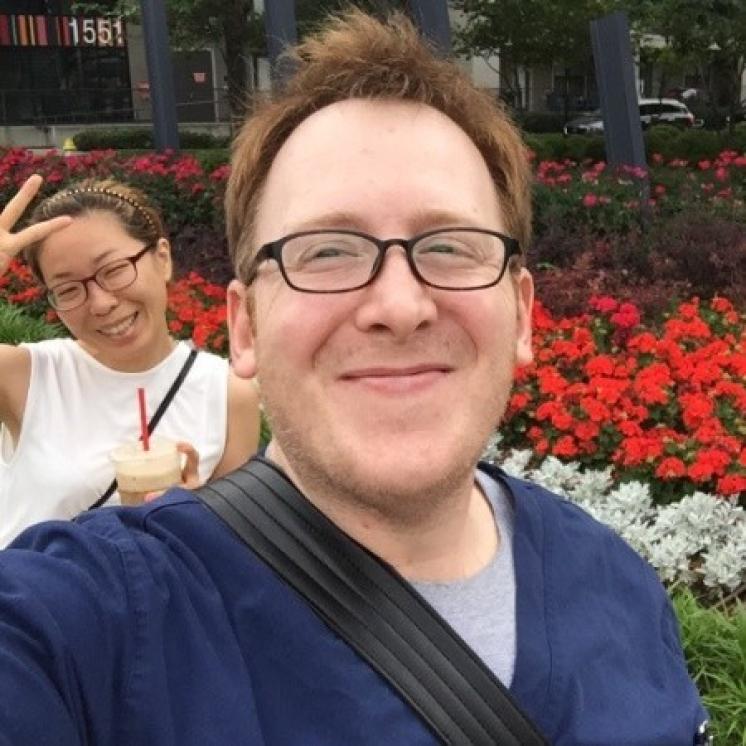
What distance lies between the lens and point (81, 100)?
38.7 meters

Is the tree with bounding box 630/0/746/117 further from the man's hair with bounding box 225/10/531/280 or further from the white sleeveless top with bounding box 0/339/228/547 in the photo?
the man's hair with bounding box 225/10/531/280

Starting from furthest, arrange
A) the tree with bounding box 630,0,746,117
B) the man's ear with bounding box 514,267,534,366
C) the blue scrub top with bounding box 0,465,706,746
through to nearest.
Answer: the tree with bounding box 630,0,746,117
the man's ear with bounding box 514,267,534,366
the blue scrub top with bounding box 0,465,706,746

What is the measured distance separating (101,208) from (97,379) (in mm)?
442

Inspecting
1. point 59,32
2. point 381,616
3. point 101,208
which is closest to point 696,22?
point 101,208

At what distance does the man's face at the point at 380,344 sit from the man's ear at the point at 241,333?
0.38ft

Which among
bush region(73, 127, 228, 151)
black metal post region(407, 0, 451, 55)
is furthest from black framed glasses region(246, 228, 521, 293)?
bush region(73, 127, 228, 151)

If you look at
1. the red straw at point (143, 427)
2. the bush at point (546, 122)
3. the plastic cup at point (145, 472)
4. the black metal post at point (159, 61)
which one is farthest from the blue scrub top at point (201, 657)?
the bush at point (546, 122)

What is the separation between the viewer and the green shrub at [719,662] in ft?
9.31

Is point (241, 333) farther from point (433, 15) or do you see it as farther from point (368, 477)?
point (433, 15)

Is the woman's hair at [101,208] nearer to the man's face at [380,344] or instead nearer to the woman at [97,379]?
the woman at [97,379]

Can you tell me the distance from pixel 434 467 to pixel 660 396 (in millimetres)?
3504

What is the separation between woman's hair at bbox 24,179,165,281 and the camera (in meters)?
2.62

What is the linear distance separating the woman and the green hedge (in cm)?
1376

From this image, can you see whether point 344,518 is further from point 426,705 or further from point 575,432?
point 575,432
